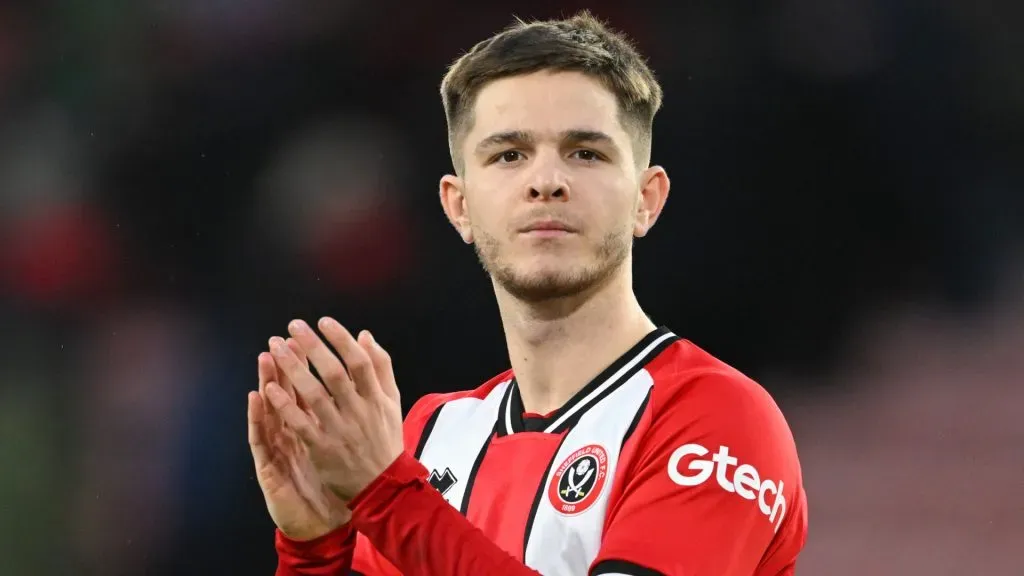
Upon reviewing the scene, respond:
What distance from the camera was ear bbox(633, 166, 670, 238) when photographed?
2869 millimetres

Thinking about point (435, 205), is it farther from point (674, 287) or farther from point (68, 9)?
point (68, 9)

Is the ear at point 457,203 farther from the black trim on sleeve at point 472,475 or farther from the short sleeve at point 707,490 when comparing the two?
the short sleeve at point 707,490

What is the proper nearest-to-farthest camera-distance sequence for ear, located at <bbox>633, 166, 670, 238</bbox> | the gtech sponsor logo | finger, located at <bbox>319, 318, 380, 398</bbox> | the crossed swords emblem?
1. finger, located at <bbox>319, 318, 380, 398</bbox>
2. the gtech sponsor logo
3. the crossed swords emblem
4. ear, located at <bbox>633, 166, 670, 238</bbox>

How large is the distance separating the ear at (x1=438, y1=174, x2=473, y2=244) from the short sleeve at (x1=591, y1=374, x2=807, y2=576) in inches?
28.2

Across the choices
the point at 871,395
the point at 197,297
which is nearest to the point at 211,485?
the point at 197,297

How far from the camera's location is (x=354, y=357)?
2107mm

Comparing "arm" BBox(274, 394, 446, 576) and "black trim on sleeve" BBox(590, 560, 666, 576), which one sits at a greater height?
"black trim on sleeve" BBox(590, 560, 666, 576)

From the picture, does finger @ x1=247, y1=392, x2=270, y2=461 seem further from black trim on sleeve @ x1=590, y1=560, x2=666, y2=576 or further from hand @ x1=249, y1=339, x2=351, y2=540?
black trim on sleeve @ x1=590, y1=560, x2=666, y2=576

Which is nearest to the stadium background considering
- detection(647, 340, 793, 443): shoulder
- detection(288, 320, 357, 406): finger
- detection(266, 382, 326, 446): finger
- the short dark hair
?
the short dark hair

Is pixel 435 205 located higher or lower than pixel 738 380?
higher

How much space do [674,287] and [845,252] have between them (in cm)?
75

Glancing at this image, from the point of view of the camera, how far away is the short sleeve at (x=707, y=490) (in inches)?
86.1

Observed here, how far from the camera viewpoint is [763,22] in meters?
5.28

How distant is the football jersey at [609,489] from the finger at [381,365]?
137 mm
